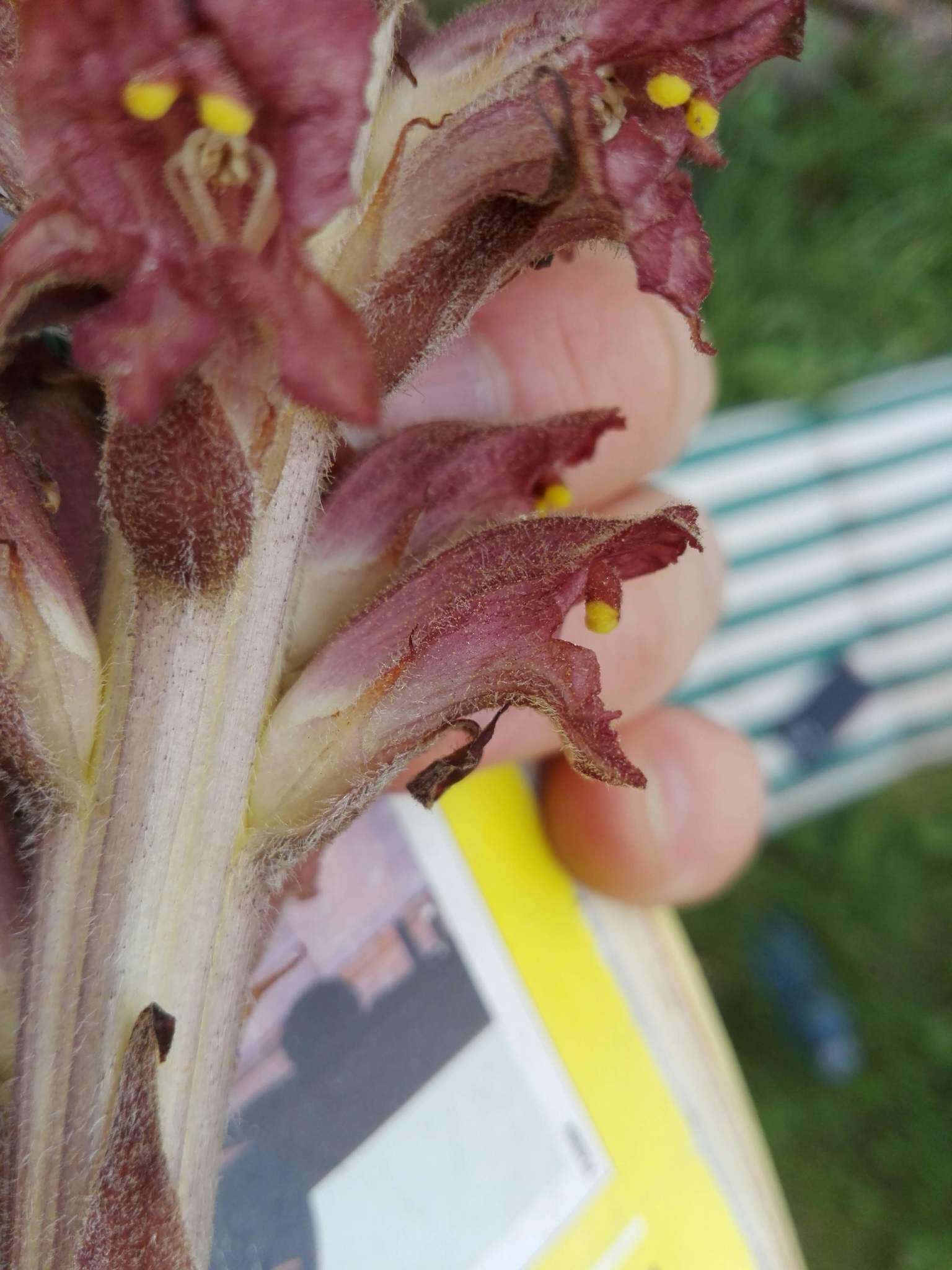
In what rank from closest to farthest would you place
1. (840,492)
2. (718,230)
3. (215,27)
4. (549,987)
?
1. (215,27)
2. (549,987)
3. (840,492)
4. (718,230)

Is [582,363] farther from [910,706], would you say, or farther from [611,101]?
[910,706]

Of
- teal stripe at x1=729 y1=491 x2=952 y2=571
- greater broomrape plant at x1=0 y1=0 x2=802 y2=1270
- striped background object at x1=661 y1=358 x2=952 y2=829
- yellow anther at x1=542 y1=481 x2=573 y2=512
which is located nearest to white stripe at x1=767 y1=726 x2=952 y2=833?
striped background object at x1=661 y1=358 x2=952 y2=829

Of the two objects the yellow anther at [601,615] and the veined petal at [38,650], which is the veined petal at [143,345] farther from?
the yellow anther at [601,615]

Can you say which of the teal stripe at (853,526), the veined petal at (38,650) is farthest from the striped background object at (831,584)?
the veined petal at (38,650)

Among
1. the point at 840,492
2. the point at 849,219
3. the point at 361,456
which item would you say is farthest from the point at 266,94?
the point at 849,219

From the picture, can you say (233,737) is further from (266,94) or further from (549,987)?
(549,987)

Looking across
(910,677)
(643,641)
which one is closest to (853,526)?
(910,677)
